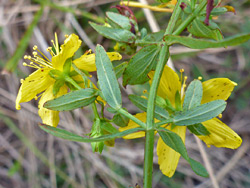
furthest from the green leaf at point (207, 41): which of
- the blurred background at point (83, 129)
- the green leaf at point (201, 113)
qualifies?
the blurred background at point (83, 129)

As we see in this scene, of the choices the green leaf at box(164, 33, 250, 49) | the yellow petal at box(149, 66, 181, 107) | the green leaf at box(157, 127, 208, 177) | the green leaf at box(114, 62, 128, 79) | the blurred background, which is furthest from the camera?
the blurred background

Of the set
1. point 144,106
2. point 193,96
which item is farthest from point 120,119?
point 193,96

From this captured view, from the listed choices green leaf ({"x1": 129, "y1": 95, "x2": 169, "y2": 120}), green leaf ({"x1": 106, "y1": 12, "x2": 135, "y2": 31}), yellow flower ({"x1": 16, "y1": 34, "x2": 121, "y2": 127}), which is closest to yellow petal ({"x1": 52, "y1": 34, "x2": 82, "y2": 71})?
yellow flower ({"x1": 16, "y1": 34, "x2": 121, "y2": 127})

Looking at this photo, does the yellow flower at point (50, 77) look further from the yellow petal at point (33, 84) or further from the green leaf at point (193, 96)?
the green leaf at point (193, 96)

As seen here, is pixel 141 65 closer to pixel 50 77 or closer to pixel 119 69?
pixel 119 69

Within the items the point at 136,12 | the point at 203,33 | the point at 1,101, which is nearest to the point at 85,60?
the point at 203,33

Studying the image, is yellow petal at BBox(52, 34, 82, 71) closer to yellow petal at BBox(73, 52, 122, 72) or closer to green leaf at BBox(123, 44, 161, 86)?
yellow petal at BBox(73, 52, 122, 72)
